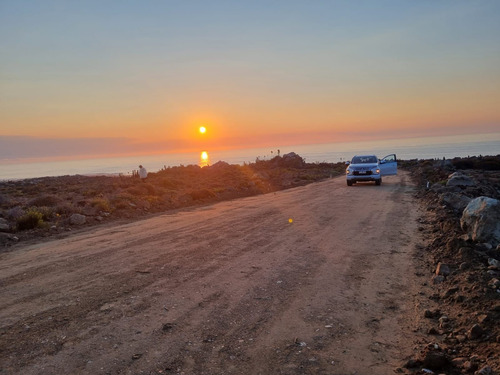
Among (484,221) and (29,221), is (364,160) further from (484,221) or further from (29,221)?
(29,221)

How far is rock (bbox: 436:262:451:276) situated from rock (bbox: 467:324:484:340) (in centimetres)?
240

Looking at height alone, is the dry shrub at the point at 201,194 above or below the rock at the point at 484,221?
above

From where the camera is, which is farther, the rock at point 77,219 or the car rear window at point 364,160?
the car rear window at point 364,160

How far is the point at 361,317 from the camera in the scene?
540cm

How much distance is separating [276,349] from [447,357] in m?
1.82

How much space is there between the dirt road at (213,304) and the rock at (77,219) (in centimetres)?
407

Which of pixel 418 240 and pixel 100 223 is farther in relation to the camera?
pixel 100 223

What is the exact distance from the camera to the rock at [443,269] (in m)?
7.08

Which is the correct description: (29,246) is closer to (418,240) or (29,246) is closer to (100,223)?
(100,223)

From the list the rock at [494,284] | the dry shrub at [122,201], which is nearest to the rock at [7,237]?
the dry shrub at [122,201]

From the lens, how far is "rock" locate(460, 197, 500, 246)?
854cm

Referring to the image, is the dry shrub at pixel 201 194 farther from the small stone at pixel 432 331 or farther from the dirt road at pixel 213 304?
the small stone at pixel 432 331

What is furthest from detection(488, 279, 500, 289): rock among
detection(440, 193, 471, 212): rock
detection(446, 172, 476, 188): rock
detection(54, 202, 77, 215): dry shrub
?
detection(446, 172, 476, 188): rock

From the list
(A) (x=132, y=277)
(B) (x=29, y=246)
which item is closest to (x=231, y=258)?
(A) (x=132, y=277)
